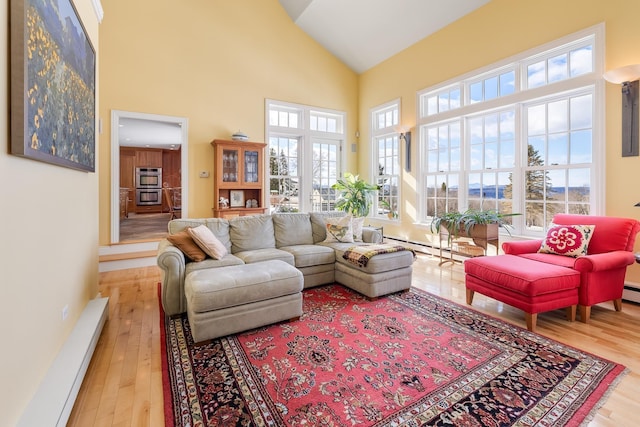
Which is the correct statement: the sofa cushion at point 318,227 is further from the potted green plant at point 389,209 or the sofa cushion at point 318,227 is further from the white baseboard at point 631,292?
the white baseboard at point 631,292

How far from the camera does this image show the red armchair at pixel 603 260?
8.88 feet

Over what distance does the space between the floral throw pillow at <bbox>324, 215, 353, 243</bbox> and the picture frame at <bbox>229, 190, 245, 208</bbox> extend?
2.15m

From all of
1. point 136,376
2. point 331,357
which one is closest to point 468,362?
point 331,357

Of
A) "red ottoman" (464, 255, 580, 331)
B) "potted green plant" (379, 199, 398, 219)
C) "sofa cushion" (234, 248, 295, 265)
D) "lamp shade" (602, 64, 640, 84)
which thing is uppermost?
"lamp shade" (602, 64, 640, 84)

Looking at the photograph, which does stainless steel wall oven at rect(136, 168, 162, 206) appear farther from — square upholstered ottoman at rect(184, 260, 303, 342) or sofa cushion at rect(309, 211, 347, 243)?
square upholstered ottoman at rect(184, 260, 303, 342)

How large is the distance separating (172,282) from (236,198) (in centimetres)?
296

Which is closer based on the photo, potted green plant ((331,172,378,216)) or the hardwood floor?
the hardwood floor

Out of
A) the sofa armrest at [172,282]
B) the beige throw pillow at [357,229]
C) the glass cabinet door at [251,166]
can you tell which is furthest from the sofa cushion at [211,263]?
the glass cabinet door at [251,166]

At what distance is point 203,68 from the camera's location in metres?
5.34

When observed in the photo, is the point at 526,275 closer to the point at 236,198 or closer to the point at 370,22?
the point at 236,198

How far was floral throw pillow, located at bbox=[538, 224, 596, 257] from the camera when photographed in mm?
3061

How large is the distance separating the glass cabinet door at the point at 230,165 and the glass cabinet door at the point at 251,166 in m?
0.17

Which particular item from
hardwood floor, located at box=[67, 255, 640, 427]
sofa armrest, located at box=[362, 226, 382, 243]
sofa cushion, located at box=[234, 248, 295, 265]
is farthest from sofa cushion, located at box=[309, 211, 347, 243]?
hardwood floor, located at box=[67, 255, 640, 427]

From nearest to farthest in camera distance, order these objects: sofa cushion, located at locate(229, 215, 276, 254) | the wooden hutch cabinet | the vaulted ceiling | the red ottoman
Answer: the red ottoman → sofa cushion, located at locate(229, 215, 276, 254) → the vaulted ceiling → the wooden hutch cabinet
